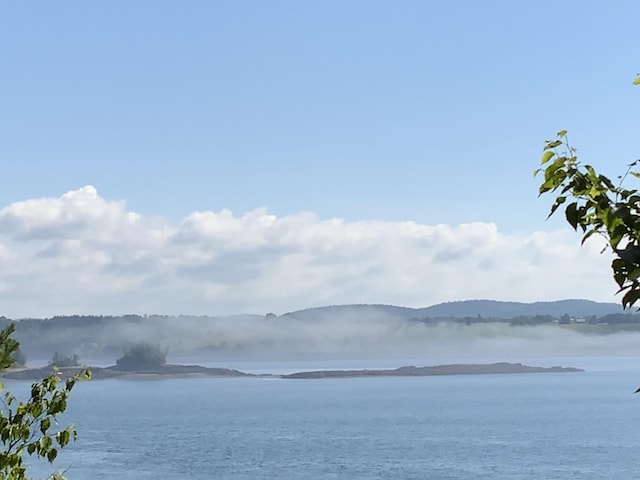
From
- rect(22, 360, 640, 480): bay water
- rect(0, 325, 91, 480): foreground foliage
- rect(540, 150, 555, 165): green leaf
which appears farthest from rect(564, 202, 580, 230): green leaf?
rect(22, 360, 640, 480): bay water

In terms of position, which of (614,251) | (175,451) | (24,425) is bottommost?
(175,451)

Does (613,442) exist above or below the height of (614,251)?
below

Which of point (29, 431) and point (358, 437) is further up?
point (29, 431)

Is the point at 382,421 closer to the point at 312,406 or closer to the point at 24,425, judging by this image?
the point at 312,406

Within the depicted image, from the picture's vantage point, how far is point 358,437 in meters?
78.4

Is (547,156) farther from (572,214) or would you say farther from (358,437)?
(358,437)

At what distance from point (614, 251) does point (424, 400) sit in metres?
130

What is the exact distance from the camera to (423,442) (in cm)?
7312

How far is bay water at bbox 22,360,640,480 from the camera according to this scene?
57.3 meters

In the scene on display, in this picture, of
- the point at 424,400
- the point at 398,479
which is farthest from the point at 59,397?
the point at 424,400

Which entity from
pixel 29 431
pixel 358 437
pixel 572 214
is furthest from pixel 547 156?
pixel 358 437

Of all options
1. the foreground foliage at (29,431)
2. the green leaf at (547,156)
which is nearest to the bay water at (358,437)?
the foreground foliage at (29,431)

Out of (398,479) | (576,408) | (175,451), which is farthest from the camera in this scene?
(576,408)

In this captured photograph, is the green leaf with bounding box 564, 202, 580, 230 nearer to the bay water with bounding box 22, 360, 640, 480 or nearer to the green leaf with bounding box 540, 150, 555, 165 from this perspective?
the green leaf with bounding box 540, 150, 555, 165
